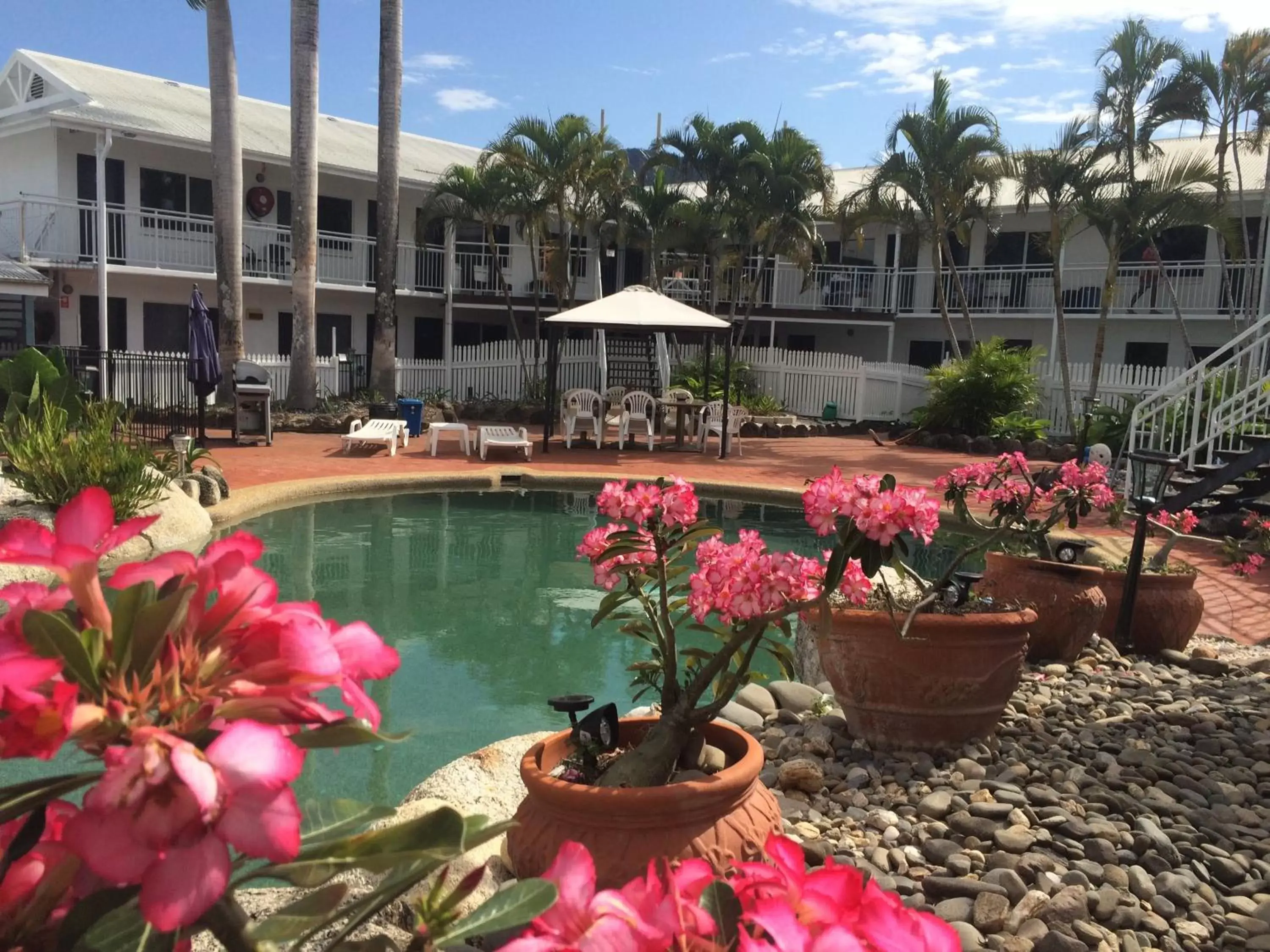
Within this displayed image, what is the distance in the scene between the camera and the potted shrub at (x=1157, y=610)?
6098 mm

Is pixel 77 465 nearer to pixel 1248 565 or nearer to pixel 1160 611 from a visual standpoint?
pixel 1160 611

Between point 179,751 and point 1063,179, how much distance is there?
70.1 ft

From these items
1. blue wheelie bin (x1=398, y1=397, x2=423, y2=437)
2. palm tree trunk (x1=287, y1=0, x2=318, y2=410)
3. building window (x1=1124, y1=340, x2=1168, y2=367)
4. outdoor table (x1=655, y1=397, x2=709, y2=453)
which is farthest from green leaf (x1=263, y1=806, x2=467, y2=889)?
building window (x1=1124, y1=340, x2=1168, y2=367)

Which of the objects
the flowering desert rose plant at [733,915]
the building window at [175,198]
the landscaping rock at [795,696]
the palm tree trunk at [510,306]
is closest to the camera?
the flowering desert rose plant at [733,915]

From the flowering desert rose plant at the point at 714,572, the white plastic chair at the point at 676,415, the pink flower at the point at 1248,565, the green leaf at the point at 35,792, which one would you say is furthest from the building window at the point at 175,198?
the green leaf at the point at 35,792

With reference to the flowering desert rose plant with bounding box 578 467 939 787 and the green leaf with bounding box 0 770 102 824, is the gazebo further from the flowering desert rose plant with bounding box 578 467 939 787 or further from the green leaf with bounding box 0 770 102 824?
the green leaf with bounding box 0 770 102 824

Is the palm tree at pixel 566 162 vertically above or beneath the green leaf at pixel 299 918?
above

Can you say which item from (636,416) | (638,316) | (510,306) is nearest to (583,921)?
(638,316)

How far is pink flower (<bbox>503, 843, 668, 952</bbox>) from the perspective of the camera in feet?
2.55

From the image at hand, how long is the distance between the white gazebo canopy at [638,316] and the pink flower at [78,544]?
51.6 ft

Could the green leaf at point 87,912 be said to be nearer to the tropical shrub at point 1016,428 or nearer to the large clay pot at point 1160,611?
the large clay pot at point 1160,611

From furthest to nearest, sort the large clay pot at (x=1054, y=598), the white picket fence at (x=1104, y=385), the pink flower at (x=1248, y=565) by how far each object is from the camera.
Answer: the white picket fence at (x=1104, y=385) → the pink flower at (x=1248, y=565) → the large clay pot at (x=1054, y=598)

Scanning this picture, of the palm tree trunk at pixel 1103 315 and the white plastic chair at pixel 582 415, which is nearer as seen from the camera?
the white plastic chair at pixel 582 415

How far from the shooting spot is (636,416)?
60.0 ft
